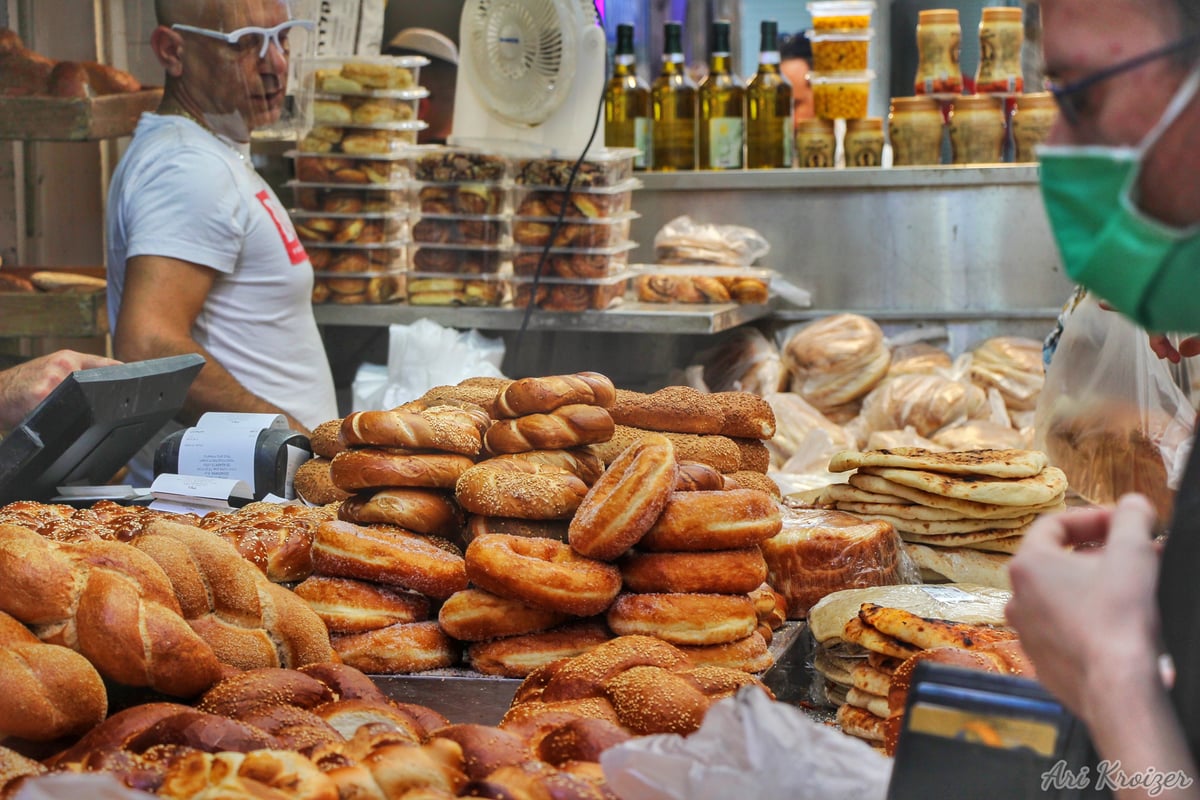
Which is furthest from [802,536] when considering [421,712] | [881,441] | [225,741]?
[881,441]

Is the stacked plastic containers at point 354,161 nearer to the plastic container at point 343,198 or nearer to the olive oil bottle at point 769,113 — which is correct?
the plastic container at point 343,198

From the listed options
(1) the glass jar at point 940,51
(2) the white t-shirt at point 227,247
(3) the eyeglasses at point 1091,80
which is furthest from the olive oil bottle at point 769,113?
(3) the eyeglasses at point 1091,80

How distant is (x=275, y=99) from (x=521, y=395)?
1934 millimetres

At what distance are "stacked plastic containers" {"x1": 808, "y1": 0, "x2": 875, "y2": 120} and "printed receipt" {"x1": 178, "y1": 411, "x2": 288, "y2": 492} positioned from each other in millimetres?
3057

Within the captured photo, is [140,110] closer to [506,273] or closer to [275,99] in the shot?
[275,99]

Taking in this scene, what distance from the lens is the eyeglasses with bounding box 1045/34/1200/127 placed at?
2.60 ft

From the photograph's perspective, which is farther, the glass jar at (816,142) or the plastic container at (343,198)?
the glass jar at (816,142)

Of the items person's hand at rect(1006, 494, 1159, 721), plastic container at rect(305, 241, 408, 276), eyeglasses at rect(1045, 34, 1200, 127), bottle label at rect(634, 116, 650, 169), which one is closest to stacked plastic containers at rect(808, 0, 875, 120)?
bottle label at rect(634, 116, 650, 169)

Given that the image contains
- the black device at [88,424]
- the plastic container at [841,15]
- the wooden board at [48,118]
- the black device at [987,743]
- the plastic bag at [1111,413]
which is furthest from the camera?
the plastic container at [841,15]

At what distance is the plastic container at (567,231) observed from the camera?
4285mm

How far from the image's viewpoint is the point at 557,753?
4.12 ft

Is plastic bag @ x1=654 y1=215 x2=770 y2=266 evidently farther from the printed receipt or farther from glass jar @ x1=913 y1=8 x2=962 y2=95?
the printed receipt

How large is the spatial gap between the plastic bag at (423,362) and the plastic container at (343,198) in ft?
1.44

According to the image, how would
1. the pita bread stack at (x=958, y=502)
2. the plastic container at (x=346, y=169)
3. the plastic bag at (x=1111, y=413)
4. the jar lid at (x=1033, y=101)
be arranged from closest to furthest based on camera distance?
the pita bread stack at (x=958, y=502) < the plastic bag at (x=1111, y=413) < the plastic container at (x=346, y=169) < the jar lid at (x=1033, y=101)
